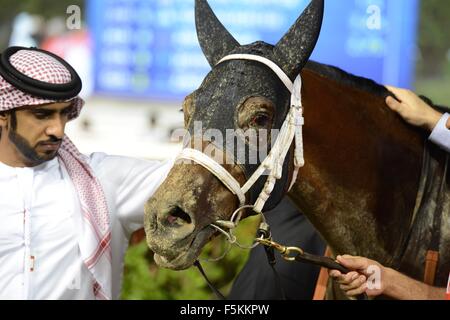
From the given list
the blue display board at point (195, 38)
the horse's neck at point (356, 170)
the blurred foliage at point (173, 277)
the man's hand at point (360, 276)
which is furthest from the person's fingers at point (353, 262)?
the blue display board at point (195, 38)

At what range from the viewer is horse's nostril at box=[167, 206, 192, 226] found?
276 cm

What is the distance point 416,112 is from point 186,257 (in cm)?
125

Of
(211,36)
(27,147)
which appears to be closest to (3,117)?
(27,147)

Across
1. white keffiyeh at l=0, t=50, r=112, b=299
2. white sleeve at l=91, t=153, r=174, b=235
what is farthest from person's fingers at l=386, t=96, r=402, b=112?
white keffiyeh at l=0, t=50, r=112, b=299

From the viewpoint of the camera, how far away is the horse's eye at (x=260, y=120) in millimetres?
2904

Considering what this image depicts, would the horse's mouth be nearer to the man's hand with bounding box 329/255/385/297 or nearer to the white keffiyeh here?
the man's hand with bounding box 329/255/385/297

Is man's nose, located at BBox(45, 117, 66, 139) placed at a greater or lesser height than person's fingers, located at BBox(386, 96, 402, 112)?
lesser

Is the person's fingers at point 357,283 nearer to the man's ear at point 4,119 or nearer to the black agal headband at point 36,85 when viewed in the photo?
the black agal headband at point 36,85

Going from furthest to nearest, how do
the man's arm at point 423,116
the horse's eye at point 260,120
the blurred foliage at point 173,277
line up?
the blurred foliage at point 173,277 → the man's arm at point 423,116 → the horse's eye at point 260,120

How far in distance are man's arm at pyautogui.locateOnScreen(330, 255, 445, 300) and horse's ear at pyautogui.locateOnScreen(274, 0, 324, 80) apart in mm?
765

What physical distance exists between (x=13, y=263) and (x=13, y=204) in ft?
0.86

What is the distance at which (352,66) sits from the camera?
7137 millimetres

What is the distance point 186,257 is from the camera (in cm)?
279

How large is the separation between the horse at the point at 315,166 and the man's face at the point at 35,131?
2.67 ft
